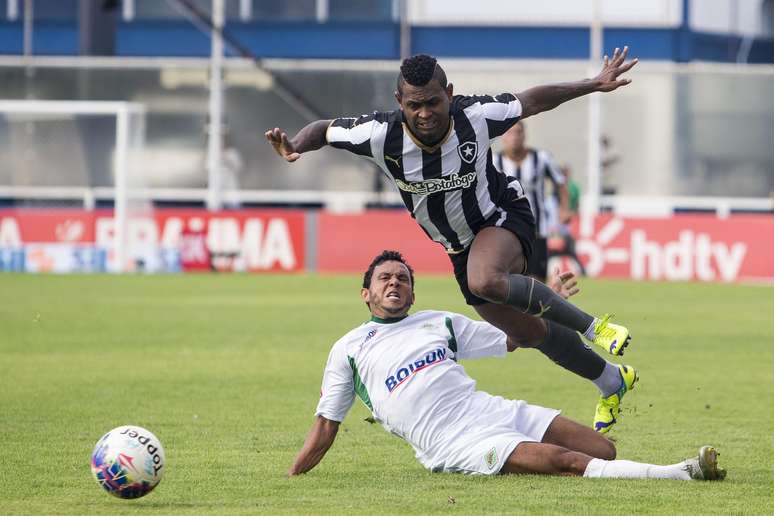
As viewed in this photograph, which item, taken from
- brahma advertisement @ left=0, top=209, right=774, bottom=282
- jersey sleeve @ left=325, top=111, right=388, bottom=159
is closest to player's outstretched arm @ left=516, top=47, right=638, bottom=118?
jersey sleeve @ left=325, top=111, right=388, bottom=159

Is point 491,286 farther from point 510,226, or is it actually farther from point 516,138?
point 516,138

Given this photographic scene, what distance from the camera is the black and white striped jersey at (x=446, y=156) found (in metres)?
8.73

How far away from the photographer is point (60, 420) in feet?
34.8

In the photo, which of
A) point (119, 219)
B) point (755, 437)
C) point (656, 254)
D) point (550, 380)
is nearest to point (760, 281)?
point (656, 254)

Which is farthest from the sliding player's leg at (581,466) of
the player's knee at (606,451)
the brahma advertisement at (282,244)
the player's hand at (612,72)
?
the brahma advertisement at (282,244)

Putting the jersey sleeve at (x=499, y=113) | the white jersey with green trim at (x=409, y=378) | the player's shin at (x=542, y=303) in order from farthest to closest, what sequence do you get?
the jersey sleeve at (x=499, y=113), the player's shin at (x=542, y=303), the white jersey with green trim at (x=409, y=378)

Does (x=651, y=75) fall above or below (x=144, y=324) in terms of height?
above

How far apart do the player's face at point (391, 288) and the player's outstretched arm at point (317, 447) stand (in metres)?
0.68

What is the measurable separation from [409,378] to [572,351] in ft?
4.45

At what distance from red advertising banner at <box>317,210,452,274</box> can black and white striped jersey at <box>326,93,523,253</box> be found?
18883 mm

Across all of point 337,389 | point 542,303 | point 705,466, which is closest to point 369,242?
point 542,303

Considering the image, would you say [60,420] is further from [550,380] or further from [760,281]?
[760,281]

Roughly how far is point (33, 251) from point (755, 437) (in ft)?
69.8

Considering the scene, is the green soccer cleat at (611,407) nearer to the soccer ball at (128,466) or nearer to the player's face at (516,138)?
the soccer ball at (128,466)
